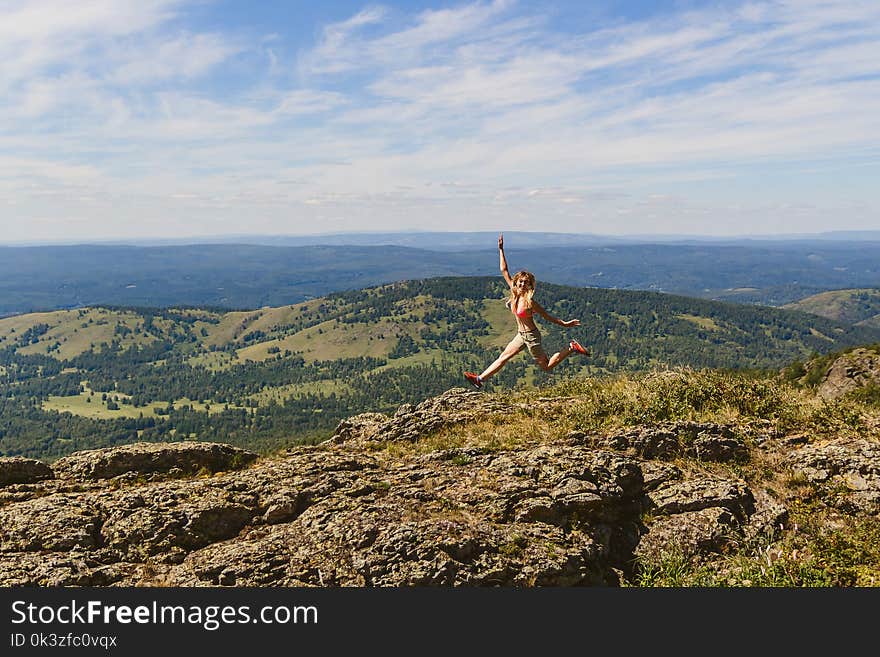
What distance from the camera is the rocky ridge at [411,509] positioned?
767 centimetres

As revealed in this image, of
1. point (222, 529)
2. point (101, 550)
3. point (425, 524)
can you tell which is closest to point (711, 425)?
point (425, 524)

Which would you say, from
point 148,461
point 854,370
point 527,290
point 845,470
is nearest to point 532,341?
point 527,290

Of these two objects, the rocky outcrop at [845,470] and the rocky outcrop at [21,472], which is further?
the rocky outcrop at [21,472]

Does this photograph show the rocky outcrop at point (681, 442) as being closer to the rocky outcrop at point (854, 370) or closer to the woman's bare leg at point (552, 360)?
the woman's bare leg at point (552, 360)

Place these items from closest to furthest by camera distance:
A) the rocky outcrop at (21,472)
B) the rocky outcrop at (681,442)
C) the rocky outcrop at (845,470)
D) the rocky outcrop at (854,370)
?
the rocky outcrop at (845,470), the rocky outcrop at (21,472), the rocky outcrop at (681,442), the rocky outcrop at (854,370)

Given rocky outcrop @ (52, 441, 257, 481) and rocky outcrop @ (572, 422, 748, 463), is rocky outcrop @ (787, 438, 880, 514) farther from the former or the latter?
rocky outcrop @ (52, 441, 257, 481)

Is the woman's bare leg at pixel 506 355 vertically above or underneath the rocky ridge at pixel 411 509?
above

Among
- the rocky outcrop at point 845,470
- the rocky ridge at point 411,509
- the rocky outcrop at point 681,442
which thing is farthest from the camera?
the rocky outcrop at point 681,442

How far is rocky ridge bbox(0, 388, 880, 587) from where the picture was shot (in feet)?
25.2

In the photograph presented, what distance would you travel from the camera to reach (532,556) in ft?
25.9

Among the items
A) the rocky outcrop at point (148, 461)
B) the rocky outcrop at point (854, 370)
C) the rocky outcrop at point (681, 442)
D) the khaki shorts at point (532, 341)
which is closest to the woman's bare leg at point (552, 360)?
the khaki shorts at point (532, 341)

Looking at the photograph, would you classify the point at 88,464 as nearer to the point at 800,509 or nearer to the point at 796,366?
the point at 800,509

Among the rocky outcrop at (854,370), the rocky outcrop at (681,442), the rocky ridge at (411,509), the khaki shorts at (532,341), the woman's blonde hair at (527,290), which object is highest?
the woman's blonde hair at (527,290)

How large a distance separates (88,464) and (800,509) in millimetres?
13745
